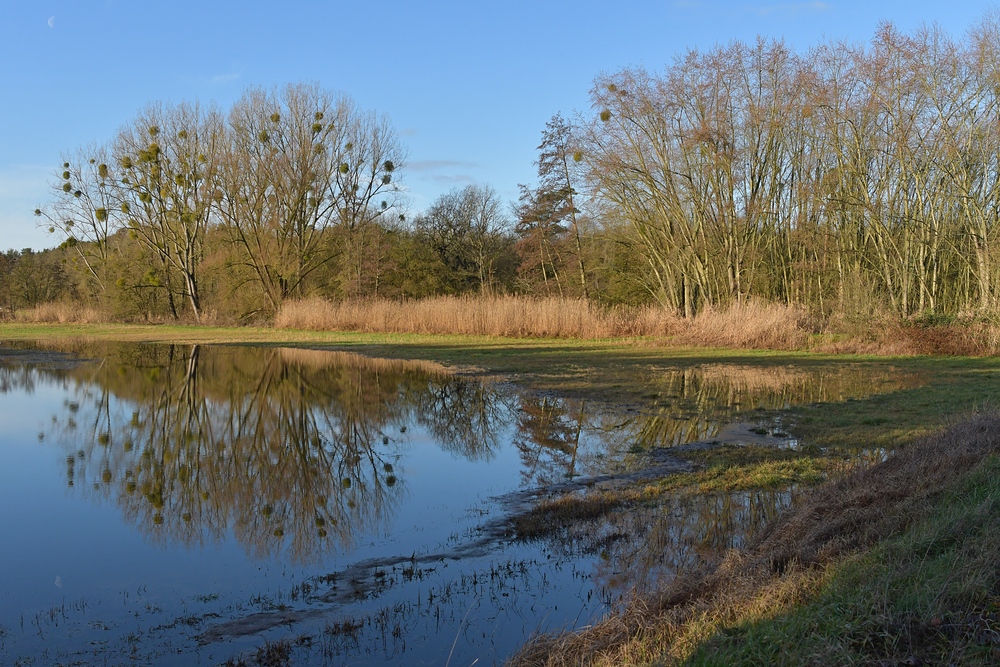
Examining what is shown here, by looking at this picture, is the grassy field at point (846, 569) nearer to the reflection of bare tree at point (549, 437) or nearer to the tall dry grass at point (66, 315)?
the reflection of bare tree at point (549, 437)

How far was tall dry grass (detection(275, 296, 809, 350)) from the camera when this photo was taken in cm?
2155

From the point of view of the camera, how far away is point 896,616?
3.22 metres

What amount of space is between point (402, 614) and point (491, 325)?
22.2 meters

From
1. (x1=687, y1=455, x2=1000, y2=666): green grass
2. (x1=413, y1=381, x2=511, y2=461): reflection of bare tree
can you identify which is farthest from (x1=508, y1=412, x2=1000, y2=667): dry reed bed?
(x1=413, y1=381, x2=511, y2=461): reflection of bare tree

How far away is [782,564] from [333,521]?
365 centimetres

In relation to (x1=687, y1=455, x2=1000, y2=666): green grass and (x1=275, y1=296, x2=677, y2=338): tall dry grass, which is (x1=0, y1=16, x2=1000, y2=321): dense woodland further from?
(x1=687, y1=455, x2=1000, y2=666): green grass

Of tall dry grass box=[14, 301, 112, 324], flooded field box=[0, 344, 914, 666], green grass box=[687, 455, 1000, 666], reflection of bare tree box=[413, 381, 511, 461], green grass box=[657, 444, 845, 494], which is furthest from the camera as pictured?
tall dry grass box=[14, 301, 112, 324]

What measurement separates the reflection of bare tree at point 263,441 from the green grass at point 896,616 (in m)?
3.44

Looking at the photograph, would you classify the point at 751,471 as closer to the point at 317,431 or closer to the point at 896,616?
the point at 896,616

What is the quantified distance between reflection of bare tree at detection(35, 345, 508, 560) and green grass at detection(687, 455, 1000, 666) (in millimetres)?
3436

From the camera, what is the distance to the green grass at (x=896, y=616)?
9.87 feet

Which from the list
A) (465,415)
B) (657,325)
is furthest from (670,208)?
(465,415)

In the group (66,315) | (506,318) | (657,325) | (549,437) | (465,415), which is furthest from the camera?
(66,315)

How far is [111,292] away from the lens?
134 feet
